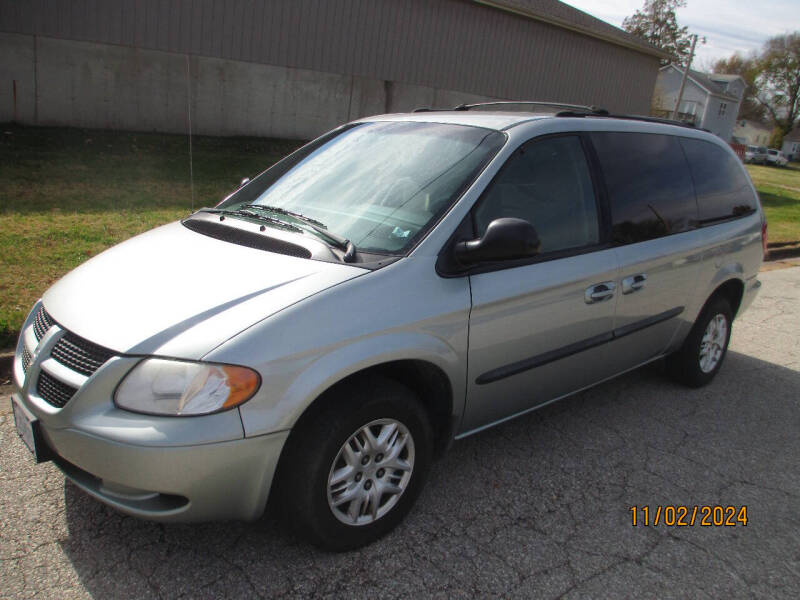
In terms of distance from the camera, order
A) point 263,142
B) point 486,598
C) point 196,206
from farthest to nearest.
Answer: point 263,142 < point 196,206 < point 486,598

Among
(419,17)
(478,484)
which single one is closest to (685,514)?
(478,484)

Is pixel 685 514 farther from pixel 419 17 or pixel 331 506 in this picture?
pixel 419 17

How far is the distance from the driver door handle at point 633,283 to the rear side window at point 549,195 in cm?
32

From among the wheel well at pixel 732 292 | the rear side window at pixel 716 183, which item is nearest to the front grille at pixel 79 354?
the rear side window at pixel 716 183

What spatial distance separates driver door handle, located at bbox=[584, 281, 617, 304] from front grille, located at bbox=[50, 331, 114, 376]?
2255 mm

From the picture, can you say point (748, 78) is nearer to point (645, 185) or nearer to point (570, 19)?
point (570, 19)

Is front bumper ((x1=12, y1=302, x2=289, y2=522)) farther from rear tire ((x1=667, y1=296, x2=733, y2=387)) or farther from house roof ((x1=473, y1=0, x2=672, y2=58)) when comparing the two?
house roof ((x1=473, y1=0, x2=672, y2=58))

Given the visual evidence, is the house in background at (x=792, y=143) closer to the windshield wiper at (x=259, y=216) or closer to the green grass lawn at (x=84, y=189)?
the green grass lawn at (x=84, y=189)

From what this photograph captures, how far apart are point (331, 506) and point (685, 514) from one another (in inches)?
69.3

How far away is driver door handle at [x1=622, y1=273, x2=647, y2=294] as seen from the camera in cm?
352

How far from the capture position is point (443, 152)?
10.3 ft

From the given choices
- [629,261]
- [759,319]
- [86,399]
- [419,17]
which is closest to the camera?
[86,399]

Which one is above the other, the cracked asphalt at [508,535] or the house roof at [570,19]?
the house roof at [570,19]

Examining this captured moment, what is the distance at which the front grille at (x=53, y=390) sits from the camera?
2283 mm
